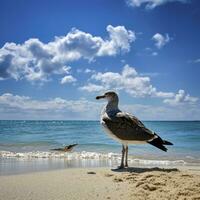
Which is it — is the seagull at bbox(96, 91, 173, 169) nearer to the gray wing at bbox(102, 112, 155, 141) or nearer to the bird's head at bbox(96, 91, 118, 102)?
the gray wing at bbox(102, 112, 155, 141)

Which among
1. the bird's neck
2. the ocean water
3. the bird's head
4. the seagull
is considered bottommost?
the ocean water

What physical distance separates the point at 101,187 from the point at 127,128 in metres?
2.42

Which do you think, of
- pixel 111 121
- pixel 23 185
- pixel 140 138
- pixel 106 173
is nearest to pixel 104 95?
pixel 111 121

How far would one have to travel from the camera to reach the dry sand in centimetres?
494

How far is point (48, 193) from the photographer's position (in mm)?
5230

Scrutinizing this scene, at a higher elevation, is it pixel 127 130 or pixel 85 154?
pixel 127 130

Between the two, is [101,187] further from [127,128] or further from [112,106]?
[112,106]

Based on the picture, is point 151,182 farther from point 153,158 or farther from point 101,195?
point 153,158

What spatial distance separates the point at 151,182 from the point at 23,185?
6.33 ft

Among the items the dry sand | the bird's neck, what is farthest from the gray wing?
the dry sand

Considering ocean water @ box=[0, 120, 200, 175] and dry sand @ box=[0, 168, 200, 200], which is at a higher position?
dry sand @ box=[0, 168, 200, 200]

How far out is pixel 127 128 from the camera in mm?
7801

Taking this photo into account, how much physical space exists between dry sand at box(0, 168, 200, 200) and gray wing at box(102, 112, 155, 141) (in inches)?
52.5

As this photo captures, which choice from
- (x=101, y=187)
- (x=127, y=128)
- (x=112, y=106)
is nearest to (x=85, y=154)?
(x=112, y=106)
